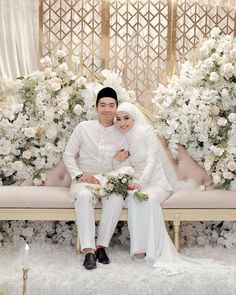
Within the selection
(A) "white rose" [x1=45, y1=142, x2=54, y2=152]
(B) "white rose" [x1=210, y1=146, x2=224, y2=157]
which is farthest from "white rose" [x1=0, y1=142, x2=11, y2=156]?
(B) "white rose" [x1=210, y1=146, x2=224, y2=157]

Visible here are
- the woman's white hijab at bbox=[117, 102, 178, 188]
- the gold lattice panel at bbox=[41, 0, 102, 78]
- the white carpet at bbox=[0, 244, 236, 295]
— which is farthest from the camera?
the gold lattice panel at bbox=[41, 0, 102, 78]

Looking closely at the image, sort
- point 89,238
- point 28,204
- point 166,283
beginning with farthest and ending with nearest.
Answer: point 28,204 < point 89,238 < point 166,283

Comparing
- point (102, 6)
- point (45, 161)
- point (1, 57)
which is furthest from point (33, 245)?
point (102, 6)

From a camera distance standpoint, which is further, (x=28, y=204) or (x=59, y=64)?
(x=59, y=64)

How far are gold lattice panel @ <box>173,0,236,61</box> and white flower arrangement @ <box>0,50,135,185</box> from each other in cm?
210

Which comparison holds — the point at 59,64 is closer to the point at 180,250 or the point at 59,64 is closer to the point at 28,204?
the point at 28,204

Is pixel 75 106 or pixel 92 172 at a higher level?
pixel 75 106

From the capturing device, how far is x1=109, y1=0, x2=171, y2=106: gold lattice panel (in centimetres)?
655

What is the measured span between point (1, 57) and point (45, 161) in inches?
84.6

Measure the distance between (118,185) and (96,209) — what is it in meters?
0.27

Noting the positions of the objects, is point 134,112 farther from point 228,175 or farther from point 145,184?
point 228,175

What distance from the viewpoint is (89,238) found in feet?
12.4

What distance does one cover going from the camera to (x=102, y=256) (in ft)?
12.6

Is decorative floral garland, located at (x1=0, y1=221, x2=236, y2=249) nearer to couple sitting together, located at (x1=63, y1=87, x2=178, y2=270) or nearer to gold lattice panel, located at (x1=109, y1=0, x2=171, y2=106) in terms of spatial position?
couple sitting together, located at (x1=63, y1=87, x2=178, y2=270)
